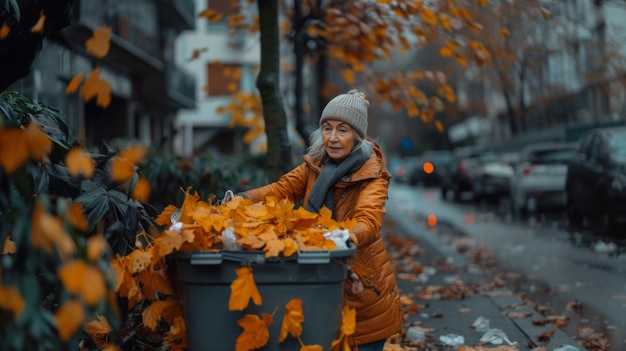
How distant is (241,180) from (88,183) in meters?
5.55

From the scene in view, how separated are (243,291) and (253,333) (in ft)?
0.58

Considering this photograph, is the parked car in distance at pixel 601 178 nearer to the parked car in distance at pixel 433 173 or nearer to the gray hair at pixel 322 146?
the gray hair at pixel 322 146

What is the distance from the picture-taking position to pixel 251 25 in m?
14.5

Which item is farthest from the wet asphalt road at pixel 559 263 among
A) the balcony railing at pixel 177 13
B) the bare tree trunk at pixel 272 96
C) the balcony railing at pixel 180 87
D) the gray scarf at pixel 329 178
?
the balcony railing at pixel 177 13

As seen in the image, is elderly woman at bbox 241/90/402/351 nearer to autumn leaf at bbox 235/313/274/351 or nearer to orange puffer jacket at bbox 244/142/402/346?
orange puffer jacket at bbox 244/142/402/346

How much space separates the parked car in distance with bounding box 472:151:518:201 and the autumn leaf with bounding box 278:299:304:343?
72.4ft

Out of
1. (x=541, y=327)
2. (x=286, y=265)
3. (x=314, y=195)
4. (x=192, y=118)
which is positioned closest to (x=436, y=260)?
(x=541, y=327)

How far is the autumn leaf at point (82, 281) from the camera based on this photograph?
2.34 meters

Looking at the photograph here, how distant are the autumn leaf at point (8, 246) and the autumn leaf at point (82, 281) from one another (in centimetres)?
87

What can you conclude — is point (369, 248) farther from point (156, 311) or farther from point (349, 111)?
point (156, 311)

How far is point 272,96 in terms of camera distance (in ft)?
28.3

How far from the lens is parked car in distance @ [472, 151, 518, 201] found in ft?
83.0

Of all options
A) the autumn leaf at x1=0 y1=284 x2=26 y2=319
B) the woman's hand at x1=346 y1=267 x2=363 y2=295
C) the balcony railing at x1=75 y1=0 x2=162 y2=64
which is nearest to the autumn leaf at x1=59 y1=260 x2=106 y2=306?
the autumn leaf at x1=0 y1=284 x2=26 y2=319

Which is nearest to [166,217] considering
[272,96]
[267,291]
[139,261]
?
[139,261]
